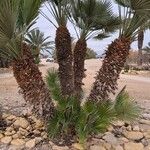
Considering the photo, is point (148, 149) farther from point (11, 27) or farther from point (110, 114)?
point (11, 27)

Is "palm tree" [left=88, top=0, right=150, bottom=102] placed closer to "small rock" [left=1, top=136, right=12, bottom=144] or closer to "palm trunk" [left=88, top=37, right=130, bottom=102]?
"palm trunk" [left=88, top=37, right=130, bottom=102]

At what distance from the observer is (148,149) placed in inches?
306

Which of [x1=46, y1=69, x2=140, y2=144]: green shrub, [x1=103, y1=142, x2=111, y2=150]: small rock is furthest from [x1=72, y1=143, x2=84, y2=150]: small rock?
[x1=103, y1=142, x2=111, y2=150]: small rock

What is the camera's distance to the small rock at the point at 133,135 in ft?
26.7

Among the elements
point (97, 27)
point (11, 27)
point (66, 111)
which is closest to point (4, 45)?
point (11, 27)

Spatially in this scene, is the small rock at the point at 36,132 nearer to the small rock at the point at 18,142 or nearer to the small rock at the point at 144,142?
the small rock at the point at 18,142

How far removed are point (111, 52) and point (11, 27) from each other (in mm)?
1861

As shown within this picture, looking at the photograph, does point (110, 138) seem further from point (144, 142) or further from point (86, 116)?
point (86, 116)

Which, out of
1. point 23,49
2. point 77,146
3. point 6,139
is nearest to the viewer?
point 23,49

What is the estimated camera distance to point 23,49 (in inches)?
285

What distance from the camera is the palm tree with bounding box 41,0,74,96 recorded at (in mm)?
8312

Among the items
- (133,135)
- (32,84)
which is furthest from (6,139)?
(133,135)

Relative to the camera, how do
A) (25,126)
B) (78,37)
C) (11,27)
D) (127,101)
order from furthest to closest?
1. (78,37)
2. (25,126)
3. (127,101)
4. (11,27)

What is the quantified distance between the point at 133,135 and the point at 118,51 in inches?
65.4
